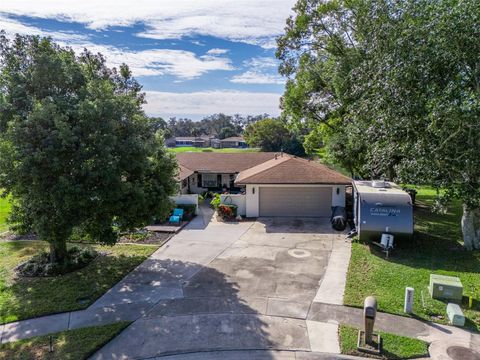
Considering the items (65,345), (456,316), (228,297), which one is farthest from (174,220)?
(456,316)

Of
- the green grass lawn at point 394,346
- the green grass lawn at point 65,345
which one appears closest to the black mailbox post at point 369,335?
the green grass lawn at point 394,346

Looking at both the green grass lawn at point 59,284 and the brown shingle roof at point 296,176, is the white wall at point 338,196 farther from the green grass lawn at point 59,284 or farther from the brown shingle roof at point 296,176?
the green grass lawn at point 59,284

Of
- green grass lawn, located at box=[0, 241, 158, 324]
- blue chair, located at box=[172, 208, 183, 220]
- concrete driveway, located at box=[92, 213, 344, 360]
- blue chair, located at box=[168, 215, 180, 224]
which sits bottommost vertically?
green grass lawn, located at box=[0, 241, 158, 324]

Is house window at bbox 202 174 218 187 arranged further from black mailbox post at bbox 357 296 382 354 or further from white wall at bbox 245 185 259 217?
black mailbox post at bbox 357 296 382 354

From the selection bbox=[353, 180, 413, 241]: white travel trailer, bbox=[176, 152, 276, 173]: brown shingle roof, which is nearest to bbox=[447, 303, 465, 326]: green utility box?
bbox=[353, 180, 413, 241]: white travel trailer

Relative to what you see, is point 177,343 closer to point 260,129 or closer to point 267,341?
point 267,341

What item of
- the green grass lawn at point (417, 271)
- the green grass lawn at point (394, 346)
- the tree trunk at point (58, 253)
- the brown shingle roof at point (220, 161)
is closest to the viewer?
the green grass lawn at point (394, 346)
